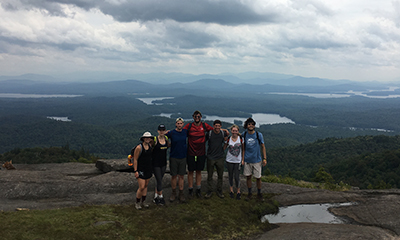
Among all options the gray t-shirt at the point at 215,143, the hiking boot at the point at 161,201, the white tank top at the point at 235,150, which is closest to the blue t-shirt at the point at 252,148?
the white tank top at the point at 235,150

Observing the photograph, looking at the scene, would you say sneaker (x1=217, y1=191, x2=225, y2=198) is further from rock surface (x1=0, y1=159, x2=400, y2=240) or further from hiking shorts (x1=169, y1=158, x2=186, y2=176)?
hiking shorts (x1=169, y1=158, x2=186, y2=176)

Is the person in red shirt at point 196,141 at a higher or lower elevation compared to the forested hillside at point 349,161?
higher

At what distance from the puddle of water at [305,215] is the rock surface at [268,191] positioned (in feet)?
1.16

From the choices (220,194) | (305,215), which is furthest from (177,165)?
(305,215)

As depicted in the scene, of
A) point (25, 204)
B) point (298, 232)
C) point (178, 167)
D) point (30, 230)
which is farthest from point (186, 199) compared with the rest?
point (25, 204)

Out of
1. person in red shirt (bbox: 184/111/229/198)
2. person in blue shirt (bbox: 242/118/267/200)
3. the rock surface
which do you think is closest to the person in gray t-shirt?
person in red shirt (bbox: 184/111/229/198)

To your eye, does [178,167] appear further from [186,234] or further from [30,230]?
[30,230]

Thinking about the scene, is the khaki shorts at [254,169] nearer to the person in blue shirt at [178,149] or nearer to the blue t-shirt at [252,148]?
the blue t-shirt at [252,148]

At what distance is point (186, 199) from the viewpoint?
36.8ft

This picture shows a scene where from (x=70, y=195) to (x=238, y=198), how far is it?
8178 mm

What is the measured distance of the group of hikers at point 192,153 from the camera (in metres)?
10.1

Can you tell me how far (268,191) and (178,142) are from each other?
5.74 meters

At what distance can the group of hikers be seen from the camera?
400 inches

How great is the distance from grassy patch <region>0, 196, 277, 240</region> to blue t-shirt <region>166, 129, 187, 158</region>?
83.7 inches
